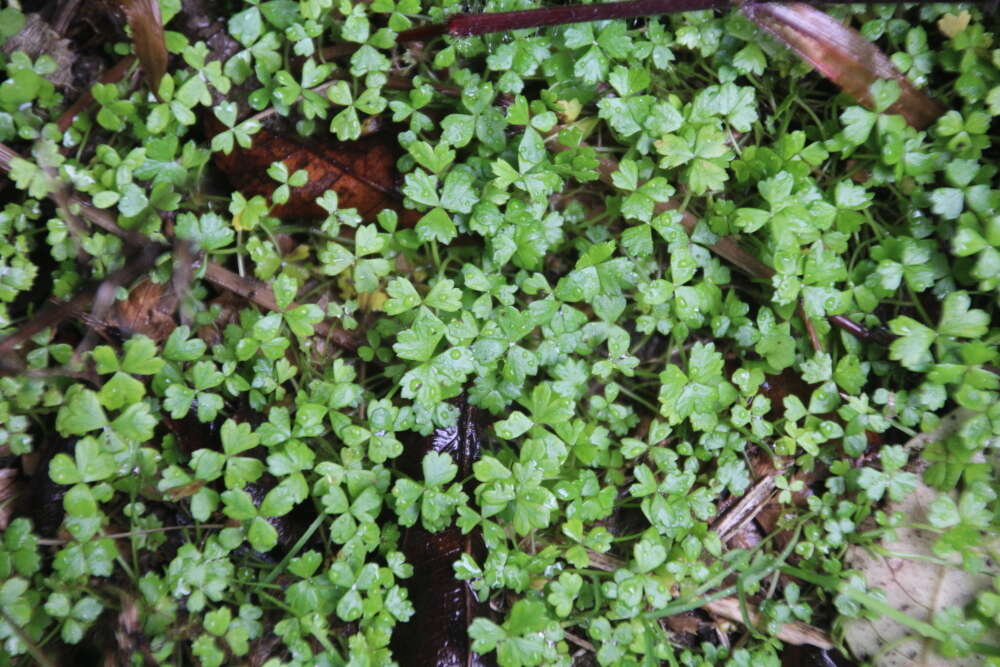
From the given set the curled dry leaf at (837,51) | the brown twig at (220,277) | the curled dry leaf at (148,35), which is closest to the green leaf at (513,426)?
the brown twig at (220,277)

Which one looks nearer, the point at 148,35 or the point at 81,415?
the point at 81,415

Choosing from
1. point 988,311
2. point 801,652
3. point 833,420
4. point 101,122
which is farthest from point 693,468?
point 101,122

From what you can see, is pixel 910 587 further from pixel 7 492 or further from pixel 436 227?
pixel 7 492

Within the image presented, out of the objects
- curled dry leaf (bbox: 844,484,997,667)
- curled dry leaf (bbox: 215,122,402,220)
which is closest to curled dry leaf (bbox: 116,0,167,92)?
curled dry leaf (bbox: 215,122,402,220)

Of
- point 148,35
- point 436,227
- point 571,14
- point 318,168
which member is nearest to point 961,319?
point 571,14

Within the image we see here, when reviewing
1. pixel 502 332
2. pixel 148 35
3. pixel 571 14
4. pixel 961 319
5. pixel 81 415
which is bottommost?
pixel 81 415

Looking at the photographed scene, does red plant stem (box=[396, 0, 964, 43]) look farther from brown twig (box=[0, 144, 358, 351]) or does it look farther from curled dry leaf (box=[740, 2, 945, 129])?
brown twig (box=[0, 144, 358, 351])

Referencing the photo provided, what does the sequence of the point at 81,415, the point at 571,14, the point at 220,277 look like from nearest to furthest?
the point at 81,415
the point at 571,14
the point at 220,277

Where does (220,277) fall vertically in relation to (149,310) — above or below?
above
